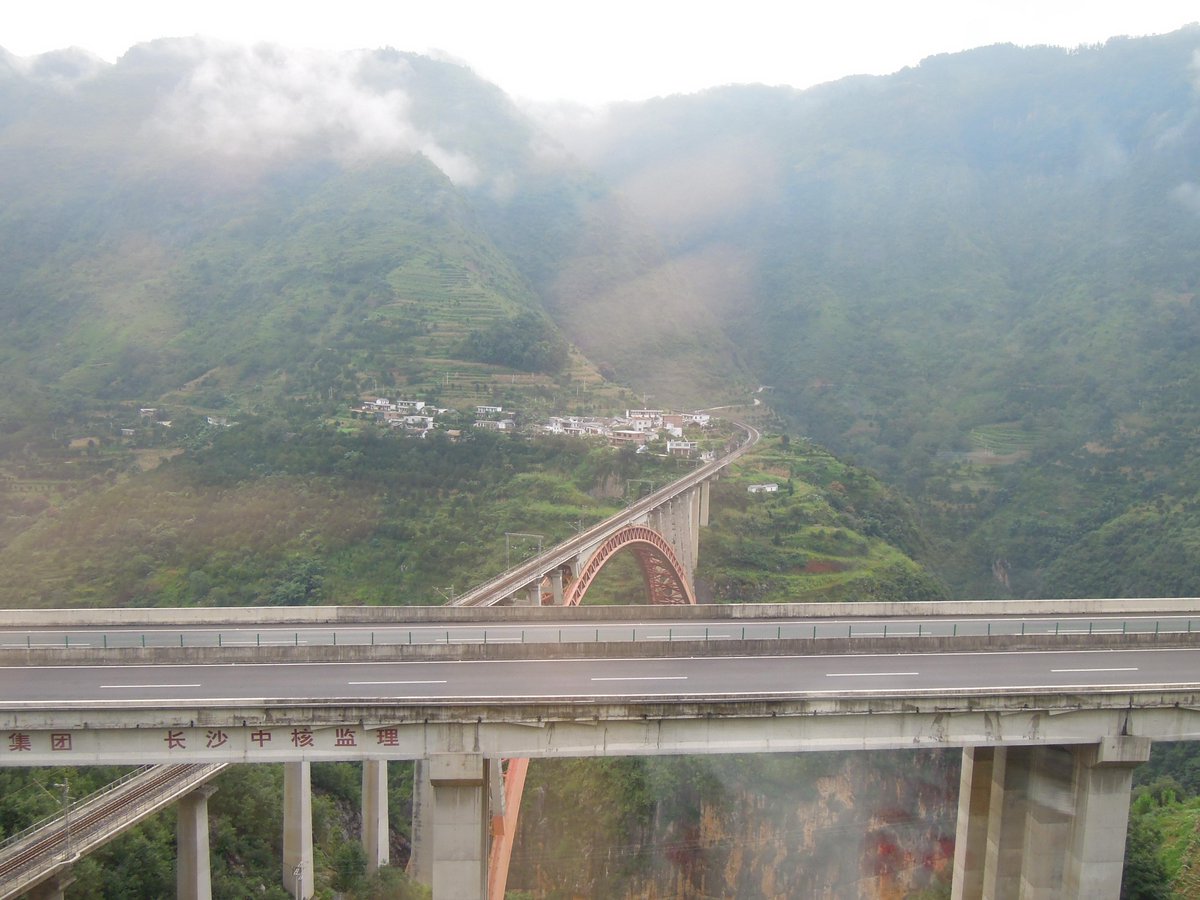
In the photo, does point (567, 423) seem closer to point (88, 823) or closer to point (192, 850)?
point (192, 850)

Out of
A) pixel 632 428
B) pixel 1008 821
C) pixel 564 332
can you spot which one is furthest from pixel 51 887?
pixel 564 332

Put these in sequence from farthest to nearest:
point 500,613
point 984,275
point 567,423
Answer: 1. point 984,275
2. point 567,423
3. point 500,613

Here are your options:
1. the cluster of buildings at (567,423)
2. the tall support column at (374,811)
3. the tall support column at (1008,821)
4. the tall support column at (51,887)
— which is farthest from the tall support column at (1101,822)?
the cluster of buildings at (567,423)

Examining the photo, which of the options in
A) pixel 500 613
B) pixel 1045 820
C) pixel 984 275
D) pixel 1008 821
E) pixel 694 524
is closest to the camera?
pixel 1045 820

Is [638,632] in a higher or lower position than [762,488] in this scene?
higher

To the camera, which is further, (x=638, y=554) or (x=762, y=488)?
(x=762, y=488)

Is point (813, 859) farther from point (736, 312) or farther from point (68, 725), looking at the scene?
point (736, 312)

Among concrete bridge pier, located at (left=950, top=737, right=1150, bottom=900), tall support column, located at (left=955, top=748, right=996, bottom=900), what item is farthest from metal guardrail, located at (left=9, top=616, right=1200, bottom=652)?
concrete bridge pier, located at (left=950, top=737, right=1150, bottom=900)

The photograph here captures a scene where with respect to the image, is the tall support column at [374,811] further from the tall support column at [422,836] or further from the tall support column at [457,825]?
the tall support column at [457,825]

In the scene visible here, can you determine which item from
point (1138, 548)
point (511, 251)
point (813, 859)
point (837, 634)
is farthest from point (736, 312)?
point (837, 634)
